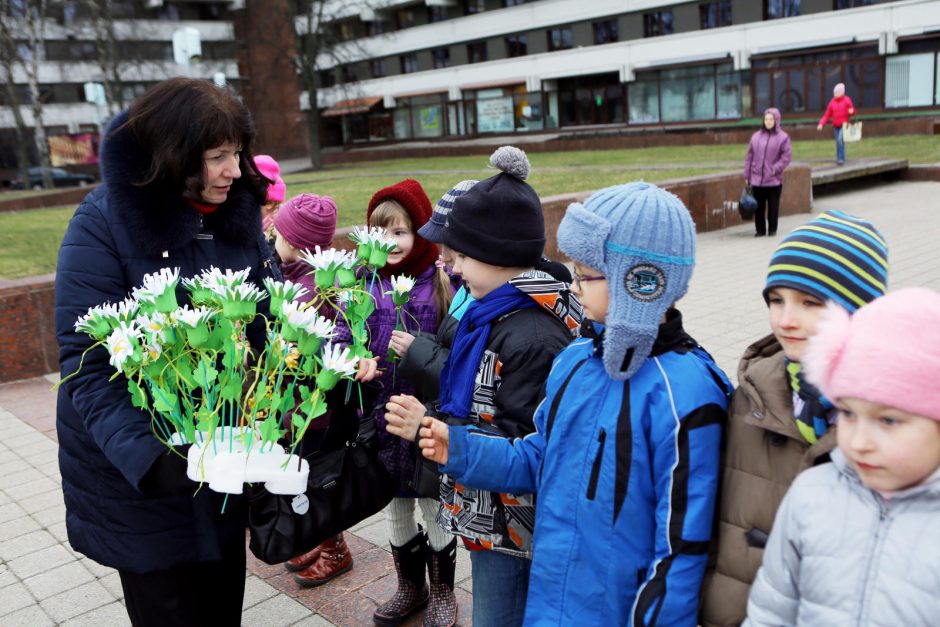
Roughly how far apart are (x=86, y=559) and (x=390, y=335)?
7.38 ft

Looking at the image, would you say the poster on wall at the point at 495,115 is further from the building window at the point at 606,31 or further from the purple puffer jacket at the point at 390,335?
the purple puffer jacket at the point at 390,335

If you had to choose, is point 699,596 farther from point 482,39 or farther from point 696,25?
point 482,39

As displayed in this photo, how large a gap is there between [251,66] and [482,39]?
17.3 meters

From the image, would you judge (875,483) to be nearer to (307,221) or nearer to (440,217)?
(440,217)

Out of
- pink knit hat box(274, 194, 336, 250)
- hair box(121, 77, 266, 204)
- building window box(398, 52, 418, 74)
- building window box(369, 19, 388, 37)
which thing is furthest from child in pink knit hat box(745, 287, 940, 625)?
building window box(369, 19, 388, 37)

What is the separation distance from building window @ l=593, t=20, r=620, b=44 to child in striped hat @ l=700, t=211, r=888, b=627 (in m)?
43.0

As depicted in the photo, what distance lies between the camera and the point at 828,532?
60.3 inches

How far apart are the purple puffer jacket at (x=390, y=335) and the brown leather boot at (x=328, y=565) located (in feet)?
2.90

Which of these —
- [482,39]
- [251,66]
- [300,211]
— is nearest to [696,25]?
[482,39]

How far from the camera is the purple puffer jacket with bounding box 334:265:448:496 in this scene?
10.1 feet

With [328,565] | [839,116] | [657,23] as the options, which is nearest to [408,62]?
[657,23]

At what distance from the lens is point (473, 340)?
2.49m

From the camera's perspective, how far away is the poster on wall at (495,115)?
46.7 meters

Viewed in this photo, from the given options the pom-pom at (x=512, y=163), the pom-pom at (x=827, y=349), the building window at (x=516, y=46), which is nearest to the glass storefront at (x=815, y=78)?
the building window at (x=516, y=46)
